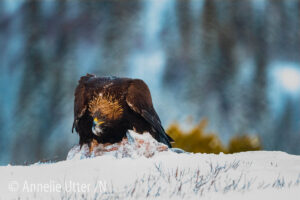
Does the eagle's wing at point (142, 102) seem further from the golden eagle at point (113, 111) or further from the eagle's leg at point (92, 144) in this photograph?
the eagle's leg at point (92, 144)

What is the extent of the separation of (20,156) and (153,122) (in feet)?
15.3

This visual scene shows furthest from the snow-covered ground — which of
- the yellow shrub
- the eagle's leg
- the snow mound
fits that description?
the yellow shrub

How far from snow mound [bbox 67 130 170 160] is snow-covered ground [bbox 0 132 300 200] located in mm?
246

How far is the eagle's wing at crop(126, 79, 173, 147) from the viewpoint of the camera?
3.26 metres

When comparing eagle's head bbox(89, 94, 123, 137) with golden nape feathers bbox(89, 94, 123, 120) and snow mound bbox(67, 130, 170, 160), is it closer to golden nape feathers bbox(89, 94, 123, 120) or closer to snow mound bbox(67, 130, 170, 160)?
golden nape feathers bbox(89, 94, 123, 120)

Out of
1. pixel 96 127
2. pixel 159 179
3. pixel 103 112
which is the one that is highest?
pixel 103 112

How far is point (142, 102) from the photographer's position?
3305 millimetres

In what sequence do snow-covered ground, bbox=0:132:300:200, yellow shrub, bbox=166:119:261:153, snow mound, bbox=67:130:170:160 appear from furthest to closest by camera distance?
1. yellow shrub, bbox=166:119:261:153
2. snow mound, bbox=67:130:170:160
3. snow-covered ground, bbox=0:132:300:200

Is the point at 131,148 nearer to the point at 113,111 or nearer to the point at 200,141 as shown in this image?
the point at 113,111

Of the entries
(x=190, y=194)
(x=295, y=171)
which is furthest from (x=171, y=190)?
(x=295, y=171)

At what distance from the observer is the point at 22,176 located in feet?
7.67

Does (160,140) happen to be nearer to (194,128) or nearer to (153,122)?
(153,122)

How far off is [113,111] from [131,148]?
14.6 inches

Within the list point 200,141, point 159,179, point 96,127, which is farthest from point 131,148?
point 200,141
